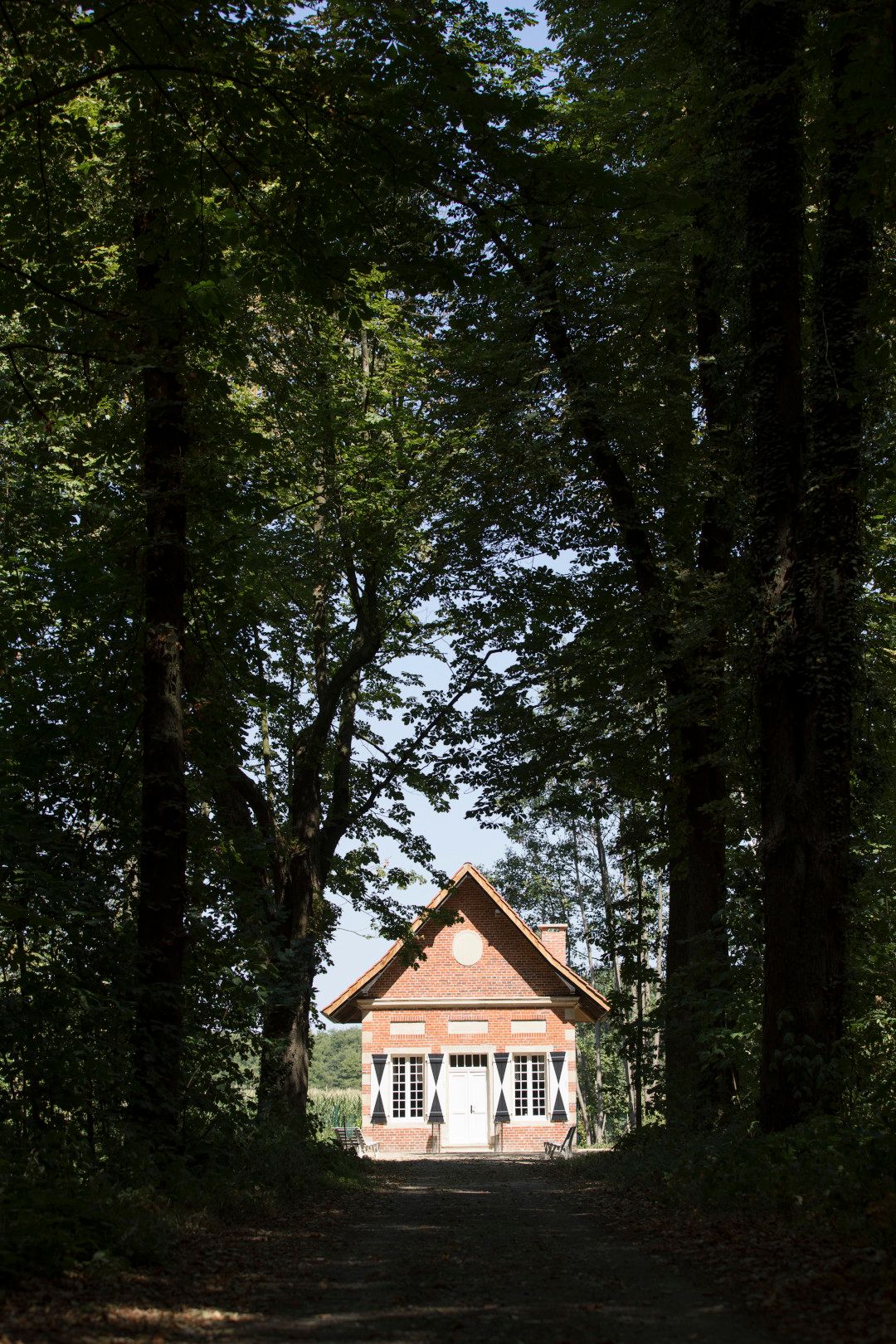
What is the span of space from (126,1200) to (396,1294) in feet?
6.24

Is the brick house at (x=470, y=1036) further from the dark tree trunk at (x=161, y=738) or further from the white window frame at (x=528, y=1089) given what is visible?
the dark tree trunk at (x=161, y=738)

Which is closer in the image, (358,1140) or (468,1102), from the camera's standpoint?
(358,1140)

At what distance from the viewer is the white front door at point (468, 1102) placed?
100 ft

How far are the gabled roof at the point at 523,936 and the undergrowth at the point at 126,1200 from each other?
64.8 feet

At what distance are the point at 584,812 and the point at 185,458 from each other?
325 inches

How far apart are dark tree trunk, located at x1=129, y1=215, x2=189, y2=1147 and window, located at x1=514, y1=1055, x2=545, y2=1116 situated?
Result: 75.6 ft

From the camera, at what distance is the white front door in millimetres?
30547

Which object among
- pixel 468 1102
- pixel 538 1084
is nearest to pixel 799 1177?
pixel 538 1084

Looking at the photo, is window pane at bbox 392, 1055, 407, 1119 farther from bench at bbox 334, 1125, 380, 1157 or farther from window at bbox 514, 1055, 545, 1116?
window at bbox 514, 1055, 545, 1116

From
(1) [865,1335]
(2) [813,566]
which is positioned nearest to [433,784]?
(2) [813,566]

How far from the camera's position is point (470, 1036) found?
1212 inches

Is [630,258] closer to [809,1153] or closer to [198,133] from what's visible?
[198,133]

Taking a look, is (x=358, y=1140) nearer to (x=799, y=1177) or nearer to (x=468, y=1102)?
(x=468, y=1102)

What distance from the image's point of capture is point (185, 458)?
10039mm
